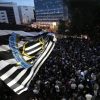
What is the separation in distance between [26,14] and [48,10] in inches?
671

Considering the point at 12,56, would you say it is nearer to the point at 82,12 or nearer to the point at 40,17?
the point at 82,12

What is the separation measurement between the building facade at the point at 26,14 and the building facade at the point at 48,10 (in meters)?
11.6

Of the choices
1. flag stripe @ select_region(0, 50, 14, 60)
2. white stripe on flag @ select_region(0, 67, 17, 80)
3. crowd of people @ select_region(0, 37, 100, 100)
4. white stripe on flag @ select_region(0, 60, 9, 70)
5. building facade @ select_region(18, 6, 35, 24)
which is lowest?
building facade @ select_region(18, 6, 35, 24)

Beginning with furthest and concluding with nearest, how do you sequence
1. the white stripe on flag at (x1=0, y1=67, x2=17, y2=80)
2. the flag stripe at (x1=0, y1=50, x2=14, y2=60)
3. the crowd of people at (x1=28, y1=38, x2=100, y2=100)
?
the crowd of people at (x1=28, y1=38, x2=100, y2=100)
the flag stripe at (x1=0, y1=50, x2=14, y2=60)
the white stripe on flag at (x1=0, y1=67, x2=17, y2=80)

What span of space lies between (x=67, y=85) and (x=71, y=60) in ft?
14.3

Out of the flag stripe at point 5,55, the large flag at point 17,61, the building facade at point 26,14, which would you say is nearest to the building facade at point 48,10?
the building facade at point 26,14

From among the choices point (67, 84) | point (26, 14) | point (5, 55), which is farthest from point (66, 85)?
point (26, 14)

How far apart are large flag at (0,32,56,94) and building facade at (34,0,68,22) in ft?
257

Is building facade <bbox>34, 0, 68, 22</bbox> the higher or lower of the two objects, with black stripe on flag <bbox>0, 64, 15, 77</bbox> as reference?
lower

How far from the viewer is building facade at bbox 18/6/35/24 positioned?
10575cm

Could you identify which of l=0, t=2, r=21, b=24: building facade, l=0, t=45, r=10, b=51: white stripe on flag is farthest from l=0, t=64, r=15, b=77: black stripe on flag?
l=0, t=2, r=21, b=24: building facade

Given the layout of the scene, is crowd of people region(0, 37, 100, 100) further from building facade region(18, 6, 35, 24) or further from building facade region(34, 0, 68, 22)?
building facade region(18, 6, 35, 24)

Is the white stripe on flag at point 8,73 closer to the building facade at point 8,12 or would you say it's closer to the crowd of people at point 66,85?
the crowd of people at point 66,85

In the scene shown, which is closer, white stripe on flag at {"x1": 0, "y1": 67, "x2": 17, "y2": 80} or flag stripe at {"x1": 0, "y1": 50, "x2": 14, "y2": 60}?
white stripe on flag at {"x1": 0, "y1": 67, "x2": 17, "y2": 80}
